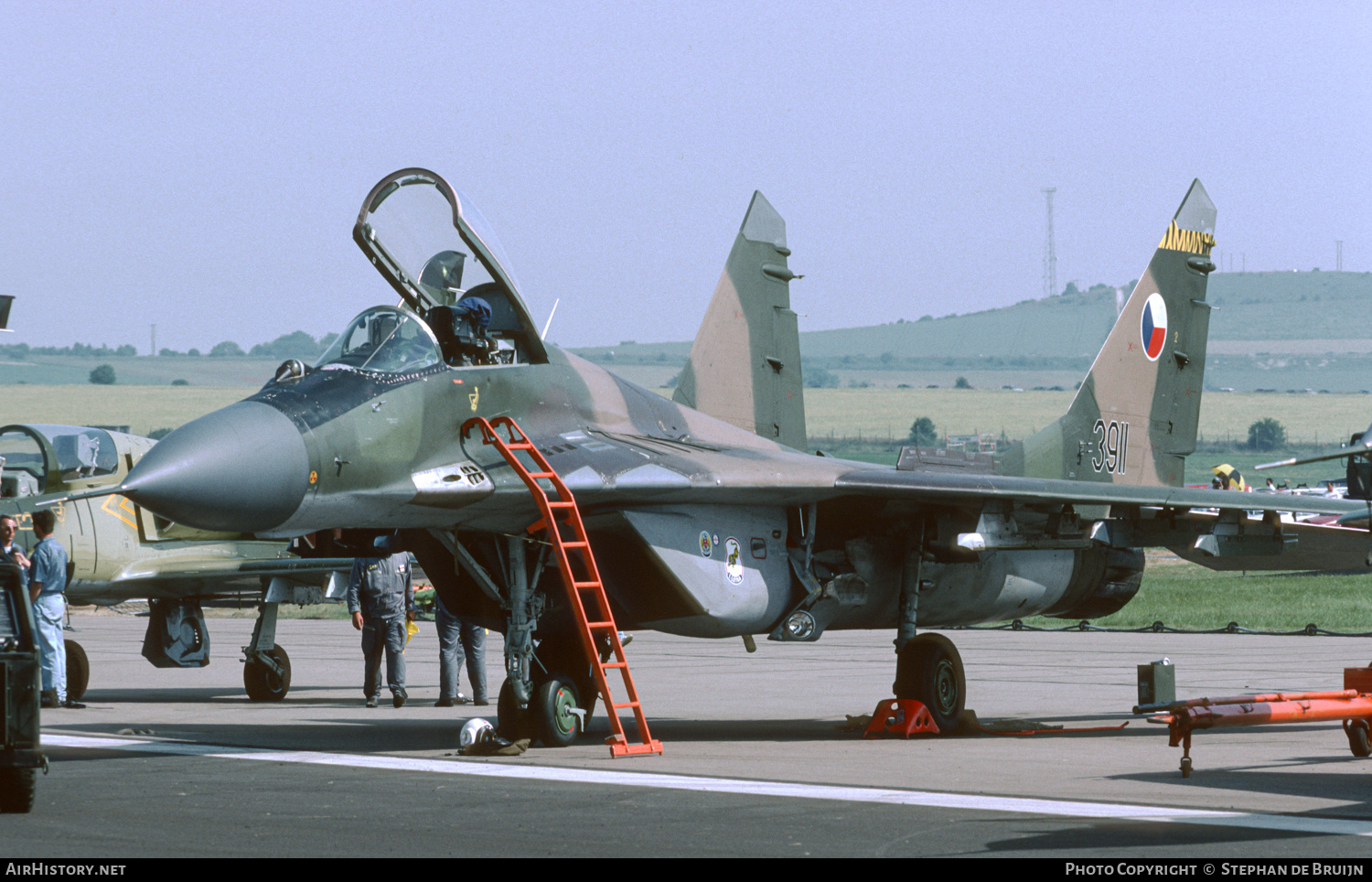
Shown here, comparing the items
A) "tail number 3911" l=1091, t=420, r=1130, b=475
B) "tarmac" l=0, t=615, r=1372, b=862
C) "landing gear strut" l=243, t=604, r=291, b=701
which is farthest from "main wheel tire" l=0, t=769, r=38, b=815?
"tail number 3911" l=1091, t=420, r=1130, b=475

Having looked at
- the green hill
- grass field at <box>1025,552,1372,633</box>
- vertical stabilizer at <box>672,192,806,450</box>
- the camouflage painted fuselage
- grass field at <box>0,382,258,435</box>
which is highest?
the green hill

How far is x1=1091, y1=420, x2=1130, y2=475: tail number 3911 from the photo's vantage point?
53.3 ft

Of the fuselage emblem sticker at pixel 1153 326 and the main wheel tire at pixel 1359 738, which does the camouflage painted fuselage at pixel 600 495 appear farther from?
the fuselage emblem sticker at pixel 1153 326

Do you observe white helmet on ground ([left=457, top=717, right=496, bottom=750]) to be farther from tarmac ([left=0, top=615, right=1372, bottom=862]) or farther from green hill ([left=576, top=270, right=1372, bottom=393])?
green hill ([left=576, top=270, right=1372, bottom=393])

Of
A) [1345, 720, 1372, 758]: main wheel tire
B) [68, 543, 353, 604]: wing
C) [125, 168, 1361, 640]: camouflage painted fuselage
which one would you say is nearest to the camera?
[125, 168, 1361, 640]: camouflage painted fuselage

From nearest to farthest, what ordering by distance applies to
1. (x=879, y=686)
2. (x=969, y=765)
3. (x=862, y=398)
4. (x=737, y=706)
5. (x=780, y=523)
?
(x=969, y=765) → (x=780, y=523) → (x=737, y=706) → (x=879, y=686) → (x=862, y=398)

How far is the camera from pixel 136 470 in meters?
9.25

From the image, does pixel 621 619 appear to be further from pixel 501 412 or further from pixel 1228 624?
pixel 1228 624

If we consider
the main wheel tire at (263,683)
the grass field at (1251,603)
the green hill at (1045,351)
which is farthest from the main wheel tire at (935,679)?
the green hill at (1045,351)

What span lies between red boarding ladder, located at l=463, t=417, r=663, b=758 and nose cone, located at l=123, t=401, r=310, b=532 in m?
1.49

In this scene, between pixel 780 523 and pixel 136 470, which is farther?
pixel 780 523

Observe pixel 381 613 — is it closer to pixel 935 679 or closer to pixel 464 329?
pixel 464 329

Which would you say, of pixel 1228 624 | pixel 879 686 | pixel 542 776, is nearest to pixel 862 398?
pixel 1228 624

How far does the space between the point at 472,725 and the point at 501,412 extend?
7.17 ft
